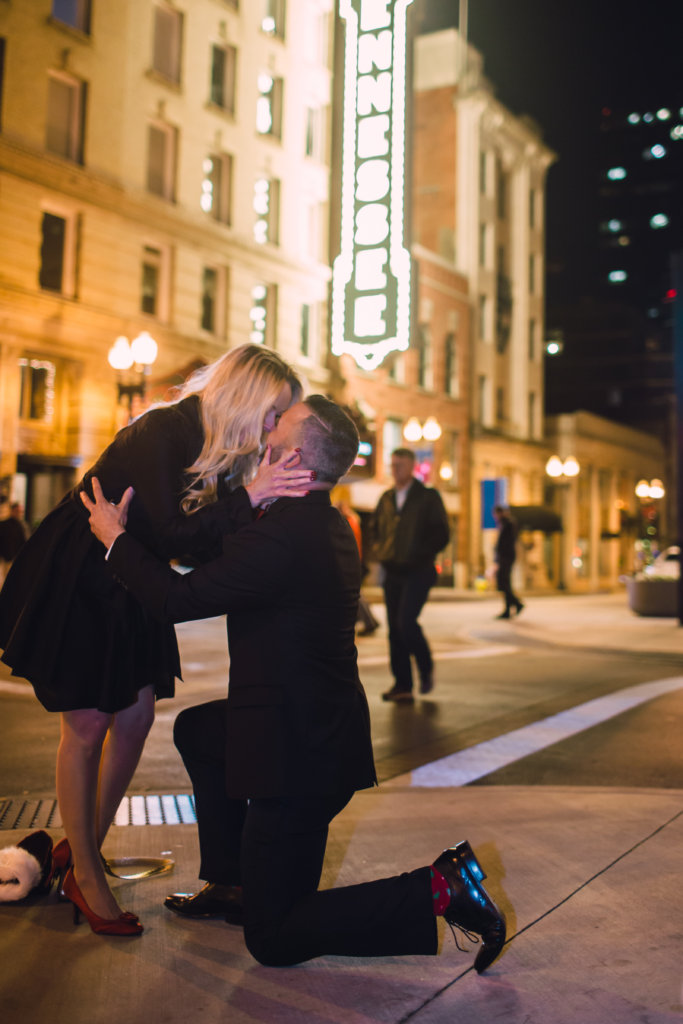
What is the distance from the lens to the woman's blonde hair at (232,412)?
308 cm

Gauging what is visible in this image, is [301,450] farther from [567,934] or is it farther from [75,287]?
[75,287]

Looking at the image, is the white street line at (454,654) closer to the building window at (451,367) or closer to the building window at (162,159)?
the building window at (162,159)

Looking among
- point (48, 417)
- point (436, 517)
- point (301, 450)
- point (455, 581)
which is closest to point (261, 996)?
point (301, 450)

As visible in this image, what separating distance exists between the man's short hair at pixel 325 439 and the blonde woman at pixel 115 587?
0.07 metres

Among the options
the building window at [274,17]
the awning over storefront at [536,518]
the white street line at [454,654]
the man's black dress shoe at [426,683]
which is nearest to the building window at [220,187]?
the building window at [274,17]

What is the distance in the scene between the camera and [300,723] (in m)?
2.57

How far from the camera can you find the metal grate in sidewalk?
401cm

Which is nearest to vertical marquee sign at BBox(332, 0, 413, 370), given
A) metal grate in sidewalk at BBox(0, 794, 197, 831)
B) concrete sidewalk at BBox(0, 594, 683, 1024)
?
metal grate in sidewalk at BBox(0, 794, 197, 831)

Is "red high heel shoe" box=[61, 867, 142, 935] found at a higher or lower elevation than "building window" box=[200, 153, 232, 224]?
lower

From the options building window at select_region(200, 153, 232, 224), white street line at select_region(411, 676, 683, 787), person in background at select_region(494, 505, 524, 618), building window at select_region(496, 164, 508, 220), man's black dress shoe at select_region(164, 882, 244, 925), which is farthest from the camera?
building window at select_region(496, 164, 508, 220)

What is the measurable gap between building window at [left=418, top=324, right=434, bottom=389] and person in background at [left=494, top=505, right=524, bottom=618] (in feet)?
68.7

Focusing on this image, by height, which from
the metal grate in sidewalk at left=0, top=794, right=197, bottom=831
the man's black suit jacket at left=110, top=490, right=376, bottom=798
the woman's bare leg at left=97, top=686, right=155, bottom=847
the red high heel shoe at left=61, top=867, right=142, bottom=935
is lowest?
the metal grate in sidewalk at left=0, top=794, right=197, bottom=831

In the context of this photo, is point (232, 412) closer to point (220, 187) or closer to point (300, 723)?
point (300, 723)

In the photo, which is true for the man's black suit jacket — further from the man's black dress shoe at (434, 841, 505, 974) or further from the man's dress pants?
the man's black dress shoe at (434, 841, 505, 974)
